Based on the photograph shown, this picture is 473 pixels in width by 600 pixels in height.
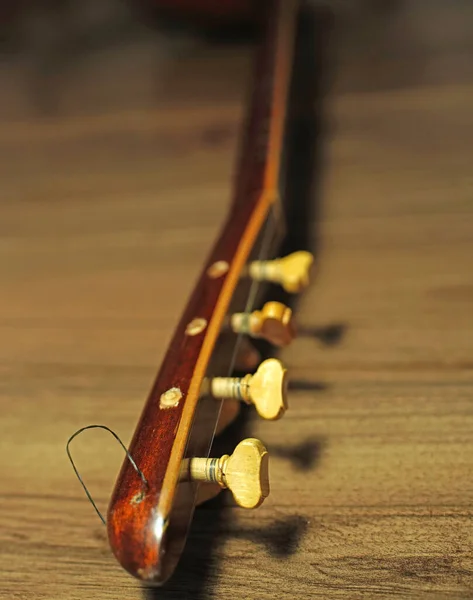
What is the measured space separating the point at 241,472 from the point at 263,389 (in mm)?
65

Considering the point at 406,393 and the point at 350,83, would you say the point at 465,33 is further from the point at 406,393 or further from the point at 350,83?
the point at 406,393

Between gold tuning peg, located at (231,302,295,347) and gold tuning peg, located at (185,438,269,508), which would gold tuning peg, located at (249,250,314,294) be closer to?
gold tuning peg, located at (231,302,295,347)

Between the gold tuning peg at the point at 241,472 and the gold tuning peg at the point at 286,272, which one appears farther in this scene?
the gold tuning peg at the point at 286,272

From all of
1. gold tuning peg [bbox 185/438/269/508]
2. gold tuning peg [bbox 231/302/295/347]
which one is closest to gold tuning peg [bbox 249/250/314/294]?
gold tuning peg [bbox 231/302/295/347]

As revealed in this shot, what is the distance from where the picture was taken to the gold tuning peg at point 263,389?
45 cm

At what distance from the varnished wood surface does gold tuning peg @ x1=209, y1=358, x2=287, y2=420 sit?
0.09 meters

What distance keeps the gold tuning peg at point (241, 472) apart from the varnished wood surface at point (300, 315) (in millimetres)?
87

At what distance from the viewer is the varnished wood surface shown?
0.48 metres

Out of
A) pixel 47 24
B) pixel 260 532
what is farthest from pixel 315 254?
pixel 47 24

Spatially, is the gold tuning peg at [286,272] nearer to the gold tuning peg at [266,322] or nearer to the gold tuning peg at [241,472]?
the gold tuning peg at [266,322]

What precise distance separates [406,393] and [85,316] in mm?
324

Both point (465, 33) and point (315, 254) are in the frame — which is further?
point (465, 33)

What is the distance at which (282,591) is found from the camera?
452mm

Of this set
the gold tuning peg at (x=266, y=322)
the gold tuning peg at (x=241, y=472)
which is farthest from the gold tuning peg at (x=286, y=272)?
the gold tuning peg at (x=241, y=472)
